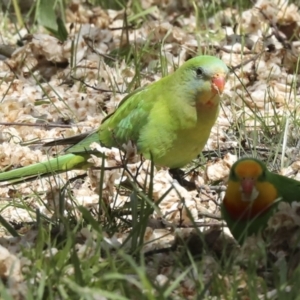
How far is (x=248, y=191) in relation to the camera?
2.73 m

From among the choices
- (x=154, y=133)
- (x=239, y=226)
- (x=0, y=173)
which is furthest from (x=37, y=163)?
(x=239, y=226)

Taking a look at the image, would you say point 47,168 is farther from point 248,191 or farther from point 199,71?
point 248,191

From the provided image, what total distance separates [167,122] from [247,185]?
33.7 inches

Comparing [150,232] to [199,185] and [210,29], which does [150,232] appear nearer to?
[199,185]

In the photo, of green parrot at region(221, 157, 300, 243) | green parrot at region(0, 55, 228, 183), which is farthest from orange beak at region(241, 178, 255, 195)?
green parrot at region(0, 55, 228, 183)

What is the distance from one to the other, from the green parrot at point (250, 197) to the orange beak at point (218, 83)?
71 cm

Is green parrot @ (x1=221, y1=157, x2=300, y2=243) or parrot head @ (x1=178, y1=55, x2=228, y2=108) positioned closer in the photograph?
green parrot @ (x1=221, y1=157, x2=300, y2=243)

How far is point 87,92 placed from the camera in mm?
4562

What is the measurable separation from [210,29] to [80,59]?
0.97m

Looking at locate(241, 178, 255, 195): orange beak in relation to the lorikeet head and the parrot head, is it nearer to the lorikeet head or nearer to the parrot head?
the lorikeet head

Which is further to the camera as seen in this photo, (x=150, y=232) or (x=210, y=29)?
(x=210, y=29)

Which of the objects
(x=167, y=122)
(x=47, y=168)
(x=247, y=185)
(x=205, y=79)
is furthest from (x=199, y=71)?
(x=247, y=185)

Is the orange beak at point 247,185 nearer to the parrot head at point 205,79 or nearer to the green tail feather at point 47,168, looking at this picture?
the parrot head at point 205,79

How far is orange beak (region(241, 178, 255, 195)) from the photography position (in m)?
2.73
